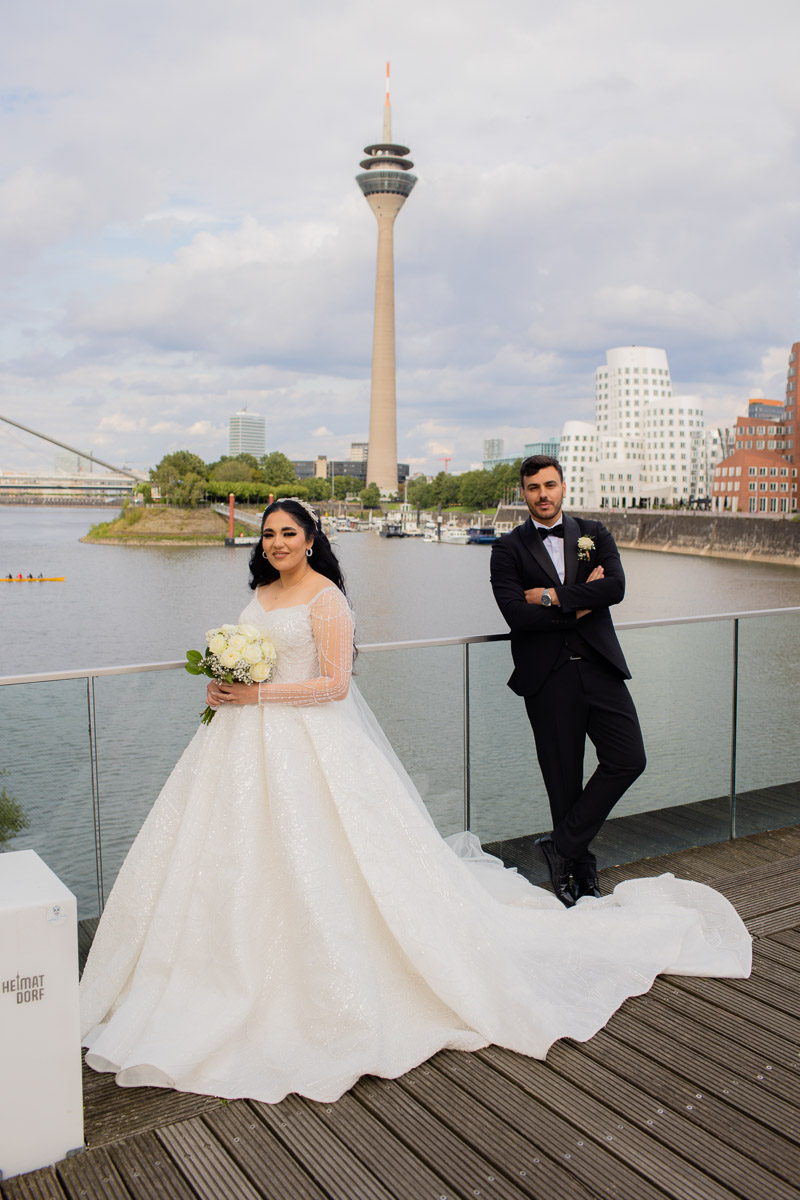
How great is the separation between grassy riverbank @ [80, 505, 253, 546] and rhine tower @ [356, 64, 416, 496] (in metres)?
27.0

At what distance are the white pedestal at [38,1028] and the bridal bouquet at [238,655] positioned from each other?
66 cm

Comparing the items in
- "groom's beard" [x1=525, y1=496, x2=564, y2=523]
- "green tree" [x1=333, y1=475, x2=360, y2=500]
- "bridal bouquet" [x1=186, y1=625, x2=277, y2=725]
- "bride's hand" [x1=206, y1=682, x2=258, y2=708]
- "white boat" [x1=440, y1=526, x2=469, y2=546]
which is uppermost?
"green tree" [x1=333, y1=475, x2=360, y2=500]

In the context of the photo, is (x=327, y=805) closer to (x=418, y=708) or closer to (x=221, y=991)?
(x=221, y=991)

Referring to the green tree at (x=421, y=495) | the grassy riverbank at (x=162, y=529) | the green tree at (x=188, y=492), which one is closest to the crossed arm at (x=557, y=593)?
the grassy riverbank at (x=162, y=529)

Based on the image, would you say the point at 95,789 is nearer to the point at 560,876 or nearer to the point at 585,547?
the point at 560,876

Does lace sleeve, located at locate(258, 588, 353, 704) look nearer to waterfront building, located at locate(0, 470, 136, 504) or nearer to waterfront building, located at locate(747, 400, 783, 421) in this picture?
waterfront building, located at locate(0, 470, 136, 504)

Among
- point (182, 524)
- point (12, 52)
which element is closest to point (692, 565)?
point (182, 524)

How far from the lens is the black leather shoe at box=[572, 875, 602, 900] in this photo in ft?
10.2

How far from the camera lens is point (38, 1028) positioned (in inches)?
69.9

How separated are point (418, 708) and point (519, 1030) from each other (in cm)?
126

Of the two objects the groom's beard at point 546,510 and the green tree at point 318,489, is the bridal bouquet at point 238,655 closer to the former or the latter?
the groom's beard at point 546,510

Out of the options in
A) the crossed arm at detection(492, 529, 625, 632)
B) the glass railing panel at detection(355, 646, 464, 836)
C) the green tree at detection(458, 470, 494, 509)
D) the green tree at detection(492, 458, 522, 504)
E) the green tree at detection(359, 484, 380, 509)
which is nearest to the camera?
the crossed arm at detection(492, 529, 625, 632)

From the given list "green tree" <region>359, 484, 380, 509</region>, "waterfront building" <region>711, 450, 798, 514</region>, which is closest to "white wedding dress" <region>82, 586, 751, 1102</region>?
"waterfront building" <region>711, 450, 798, 514</region>

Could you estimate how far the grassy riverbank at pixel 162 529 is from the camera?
232ft
